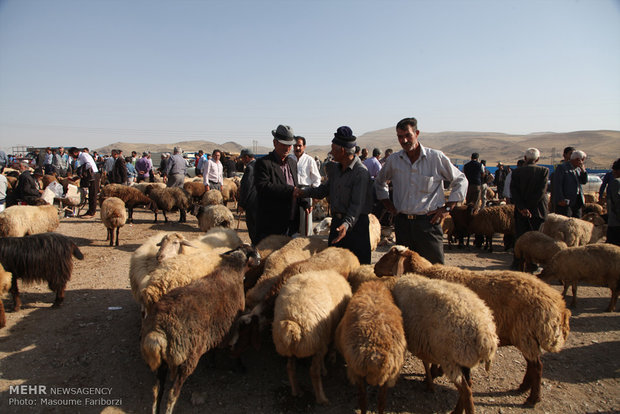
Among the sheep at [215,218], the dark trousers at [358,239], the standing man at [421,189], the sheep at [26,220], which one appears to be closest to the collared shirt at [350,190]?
the dark trousers at [358,239]

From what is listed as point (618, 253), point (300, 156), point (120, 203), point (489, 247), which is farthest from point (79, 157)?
point (618, 253)

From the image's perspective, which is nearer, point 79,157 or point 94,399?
point 94,399

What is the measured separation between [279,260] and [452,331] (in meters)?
2.28

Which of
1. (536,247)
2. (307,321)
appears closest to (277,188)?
(307,321)

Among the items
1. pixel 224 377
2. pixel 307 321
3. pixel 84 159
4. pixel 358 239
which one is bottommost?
pixel 224 377

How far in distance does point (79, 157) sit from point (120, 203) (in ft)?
16.5

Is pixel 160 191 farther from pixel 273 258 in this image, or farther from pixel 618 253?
pixel 618 253

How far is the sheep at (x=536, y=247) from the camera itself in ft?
20.9

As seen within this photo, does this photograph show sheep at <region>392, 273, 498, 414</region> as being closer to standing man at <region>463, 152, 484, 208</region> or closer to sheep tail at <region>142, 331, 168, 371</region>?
sheep tail at <region>142, 331, 168, 371</region>

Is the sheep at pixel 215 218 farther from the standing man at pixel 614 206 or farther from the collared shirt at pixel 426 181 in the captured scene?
the standing man at pixel 614 206

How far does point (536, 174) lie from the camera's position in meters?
6.62

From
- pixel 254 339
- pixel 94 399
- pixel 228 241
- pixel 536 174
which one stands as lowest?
pixel 94 399

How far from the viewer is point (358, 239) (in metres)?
4.71

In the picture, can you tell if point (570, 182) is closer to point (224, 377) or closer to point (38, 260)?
point (224, 377)
